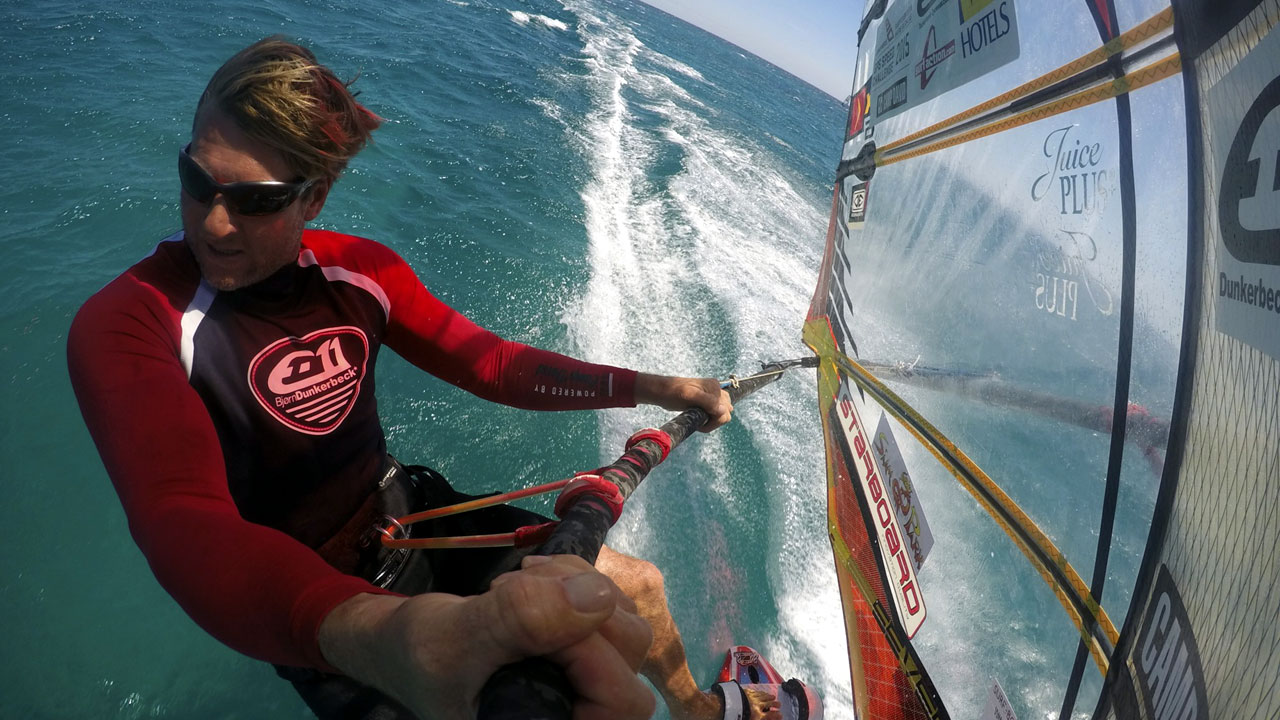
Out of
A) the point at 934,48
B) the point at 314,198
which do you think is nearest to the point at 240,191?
the point at 314,198

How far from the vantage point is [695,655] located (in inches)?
103

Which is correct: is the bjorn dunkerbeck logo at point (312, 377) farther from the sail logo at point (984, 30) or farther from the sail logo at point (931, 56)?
the sail logo at point (931, 56)

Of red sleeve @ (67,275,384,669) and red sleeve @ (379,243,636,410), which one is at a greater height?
red sleeve @ (67,275,384,669)

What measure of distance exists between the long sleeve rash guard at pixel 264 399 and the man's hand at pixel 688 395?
0.22 feet

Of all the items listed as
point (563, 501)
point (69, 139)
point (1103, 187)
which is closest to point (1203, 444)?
point (1103, 187)

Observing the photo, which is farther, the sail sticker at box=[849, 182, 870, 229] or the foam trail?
the sail sticker at box=[849, 182, 870, 229]

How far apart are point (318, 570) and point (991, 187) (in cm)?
224

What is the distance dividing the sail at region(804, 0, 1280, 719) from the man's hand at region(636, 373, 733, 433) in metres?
0.77

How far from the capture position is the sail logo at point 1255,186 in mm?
875

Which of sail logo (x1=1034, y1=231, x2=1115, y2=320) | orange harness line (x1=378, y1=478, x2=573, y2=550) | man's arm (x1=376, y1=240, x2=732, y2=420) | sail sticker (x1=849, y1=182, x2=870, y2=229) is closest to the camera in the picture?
orange harness line (x1=378, y1=478, x2=573, y2=550)

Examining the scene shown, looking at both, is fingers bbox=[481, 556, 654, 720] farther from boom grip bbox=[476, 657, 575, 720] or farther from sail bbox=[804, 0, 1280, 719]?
sail bbox=[804, 0, 1280, 719]

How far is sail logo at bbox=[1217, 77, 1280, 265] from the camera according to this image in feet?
2.87

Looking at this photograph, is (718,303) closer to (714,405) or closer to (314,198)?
(714,405)

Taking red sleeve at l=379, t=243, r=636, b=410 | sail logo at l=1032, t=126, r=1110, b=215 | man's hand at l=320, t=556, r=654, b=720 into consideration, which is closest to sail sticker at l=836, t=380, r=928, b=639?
red sleeve at l=379, t=243, r=636, b=410
